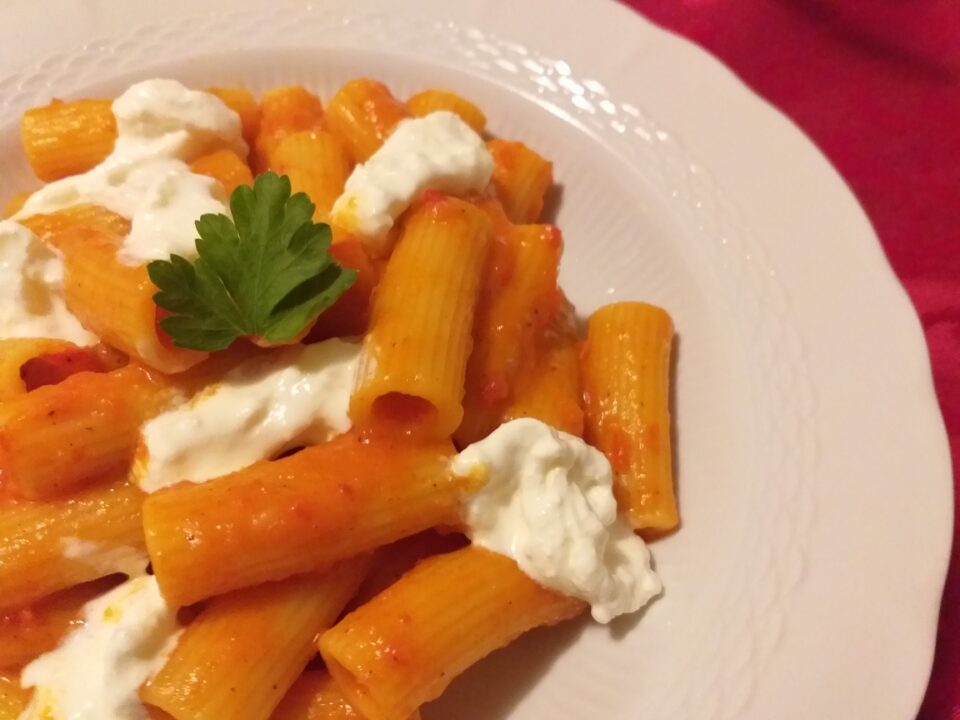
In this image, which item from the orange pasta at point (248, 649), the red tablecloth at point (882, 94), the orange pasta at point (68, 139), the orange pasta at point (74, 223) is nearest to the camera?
the orange pasta at point (248, 649)

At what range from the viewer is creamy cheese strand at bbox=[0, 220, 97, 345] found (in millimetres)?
1925

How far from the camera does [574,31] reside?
2613mm

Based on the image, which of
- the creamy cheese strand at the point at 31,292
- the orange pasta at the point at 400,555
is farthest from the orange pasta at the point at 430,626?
the creamy cheese strand at the point at 31,292

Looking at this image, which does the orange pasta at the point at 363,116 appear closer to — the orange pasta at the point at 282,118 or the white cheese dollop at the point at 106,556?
the orange pasta at the point at 282,118

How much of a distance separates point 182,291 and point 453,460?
0.60 metres

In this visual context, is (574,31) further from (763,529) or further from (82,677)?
(82,677)

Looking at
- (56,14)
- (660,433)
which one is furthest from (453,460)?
(56,14)

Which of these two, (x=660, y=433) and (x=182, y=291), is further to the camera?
(x=660, y=433)

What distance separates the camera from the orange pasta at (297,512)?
5.13 feet

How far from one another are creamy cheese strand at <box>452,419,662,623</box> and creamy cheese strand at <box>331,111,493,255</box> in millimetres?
547

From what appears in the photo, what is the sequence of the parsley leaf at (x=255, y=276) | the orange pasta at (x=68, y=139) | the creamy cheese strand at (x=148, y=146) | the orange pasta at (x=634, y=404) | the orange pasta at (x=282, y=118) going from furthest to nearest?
the orange pasta at (x=282, y=118) < the orange pasta at (x=68, y=139) < the creamy cheese strand at (x=148, y=146) < the orange pasta at (x=634, y=404) < the parsley leaf at (x=255, y=276)

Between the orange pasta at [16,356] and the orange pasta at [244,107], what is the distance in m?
0.86

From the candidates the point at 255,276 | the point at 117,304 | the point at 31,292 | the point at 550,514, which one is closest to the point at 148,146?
the point at 31,292

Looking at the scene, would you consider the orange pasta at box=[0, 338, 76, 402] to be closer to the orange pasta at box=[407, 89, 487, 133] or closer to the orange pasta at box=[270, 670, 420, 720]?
the orange pasta at box=[270, 670, 420, 720]
